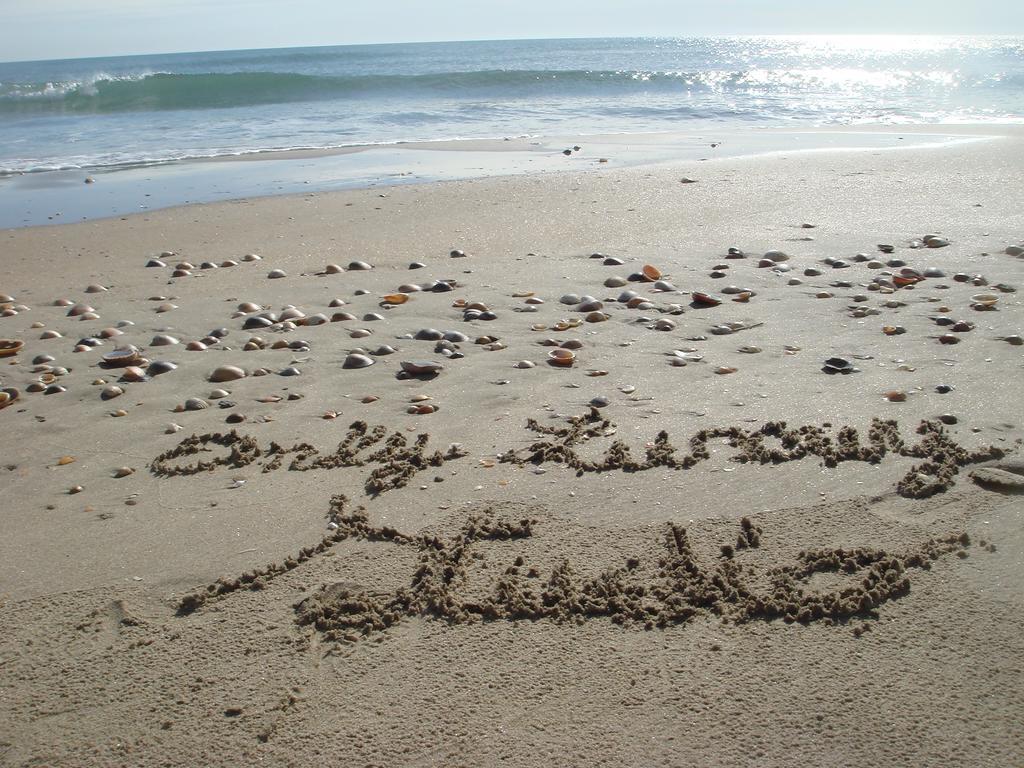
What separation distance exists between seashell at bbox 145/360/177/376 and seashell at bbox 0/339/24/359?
817mm

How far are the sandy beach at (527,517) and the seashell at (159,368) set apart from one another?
28mm

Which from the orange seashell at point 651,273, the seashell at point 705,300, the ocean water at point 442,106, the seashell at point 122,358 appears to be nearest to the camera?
the seashell at point 122,358

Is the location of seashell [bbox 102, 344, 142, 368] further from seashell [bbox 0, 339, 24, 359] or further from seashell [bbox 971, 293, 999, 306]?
seashell [bbox 971, 293, 999, 306]

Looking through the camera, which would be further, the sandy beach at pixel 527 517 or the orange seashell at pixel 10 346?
the orange seashell at pixel 10 346

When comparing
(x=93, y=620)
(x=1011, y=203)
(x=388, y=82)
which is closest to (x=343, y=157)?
(x=1011, y=203)

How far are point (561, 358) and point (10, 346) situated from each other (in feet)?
8.40

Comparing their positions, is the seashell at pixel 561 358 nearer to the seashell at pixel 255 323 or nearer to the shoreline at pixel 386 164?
the seashell at pixel 255 323

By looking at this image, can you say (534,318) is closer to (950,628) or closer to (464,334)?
(464,334)

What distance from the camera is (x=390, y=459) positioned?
2926 mm

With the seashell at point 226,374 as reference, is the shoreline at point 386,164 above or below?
above

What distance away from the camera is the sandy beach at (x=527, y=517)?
1.81 meters

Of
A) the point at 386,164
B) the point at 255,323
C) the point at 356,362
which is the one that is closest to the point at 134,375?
the point at 255,323

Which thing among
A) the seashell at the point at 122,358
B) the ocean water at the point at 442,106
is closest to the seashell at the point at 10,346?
the seashell at the point at 122,358

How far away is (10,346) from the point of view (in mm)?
4266
